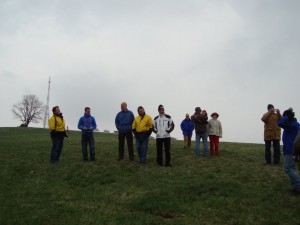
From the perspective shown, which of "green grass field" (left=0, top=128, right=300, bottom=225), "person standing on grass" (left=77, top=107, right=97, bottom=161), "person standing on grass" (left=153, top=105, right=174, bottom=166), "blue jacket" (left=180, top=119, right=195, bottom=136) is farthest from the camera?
"blue jacket" (left=180, top=119, right=195, bottom=136)

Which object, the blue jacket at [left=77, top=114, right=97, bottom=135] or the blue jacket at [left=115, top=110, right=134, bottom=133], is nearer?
the blue jacket at [left=115, top=110, right=134, bottom=133]

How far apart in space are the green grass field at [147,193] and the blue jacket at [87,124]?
1627 millimetres

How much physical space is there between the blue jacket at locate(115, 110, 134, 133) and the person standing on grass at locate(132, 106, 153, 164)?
479 mm

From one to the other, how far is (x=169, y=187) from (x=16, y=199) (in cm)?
498

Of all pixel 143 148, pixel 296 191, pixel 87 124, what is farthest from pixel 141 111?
pixel 296 191

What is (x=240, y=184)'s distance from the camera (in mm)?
10711

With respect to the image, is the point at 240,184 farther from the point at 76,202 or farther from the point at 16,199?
the point at 16,199

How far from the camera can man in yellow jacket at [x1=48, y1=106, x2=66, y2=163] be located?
15195mm

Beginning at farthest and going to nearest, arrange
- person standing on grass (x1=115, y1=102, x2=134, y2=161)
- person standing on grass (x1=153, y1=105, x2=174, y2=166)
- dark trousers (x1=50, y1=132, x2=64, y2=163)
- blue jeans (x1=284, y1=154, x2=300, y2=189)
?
person standing on grass (x1=115, y1=102, x2=134, y2=161), dark trousers (x1=50, y1=132, x2=64, y2=163), person standing on grass (x1=153, y1=105, x2=174, y2=166), blue jeans (x1=284, y1=154, x2=300, y2=189)

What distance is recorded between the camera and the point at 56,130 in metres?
15.3

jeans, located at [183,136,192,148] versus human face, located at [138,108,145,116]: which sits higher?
human face, located at [138,108,145,116]

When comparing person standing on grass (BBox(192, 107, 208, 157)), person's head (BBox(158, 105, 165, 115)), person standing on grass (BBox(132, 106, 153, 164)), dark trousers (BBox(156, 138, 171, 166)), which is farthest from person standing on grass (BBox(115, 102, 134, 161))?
person standing on grass (BBox(192, 107, 208, 157))

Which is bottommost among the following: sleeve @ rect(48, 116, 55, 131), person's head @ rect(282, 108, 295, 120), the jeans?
the jeans

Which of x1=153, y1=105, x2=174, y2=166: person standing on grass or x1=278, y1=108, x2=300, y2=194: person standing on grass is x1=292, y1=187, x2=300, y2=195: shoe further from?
x1=153, y1=105, x2=174, y2=166: person standing on grass
